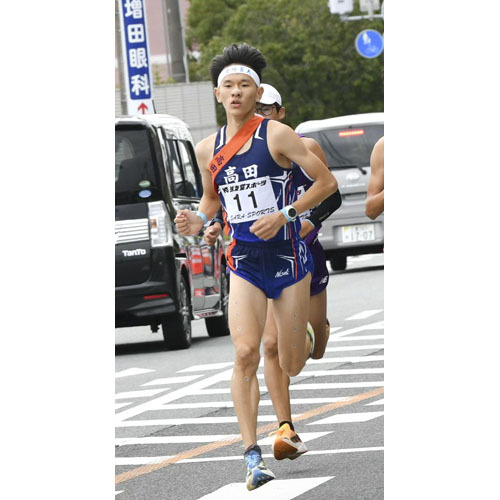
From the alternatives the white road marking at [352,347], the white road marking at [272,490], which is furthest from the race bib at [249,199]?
the white road marking at [352,347]

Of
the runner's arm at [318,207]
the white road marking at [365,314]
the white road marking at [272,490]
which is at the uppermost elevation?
the runner's arm at [318,207]

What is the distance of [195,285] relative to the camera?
49.2ft

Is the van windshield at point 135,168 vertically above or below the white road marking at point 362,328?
above

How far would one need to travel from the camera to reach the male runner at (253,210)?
7.41 meters

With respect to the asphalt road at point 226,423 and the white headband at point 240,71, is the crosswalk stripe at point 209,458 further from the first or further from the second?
the white headband at point 240,71

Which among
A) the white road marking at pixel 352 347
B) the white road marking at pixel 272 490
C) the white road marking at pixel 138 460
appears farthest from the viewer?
the white road marking at pixel 352 347

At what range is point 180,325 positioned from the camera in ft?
47.9

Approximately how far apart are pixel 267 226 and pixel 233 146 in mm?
433

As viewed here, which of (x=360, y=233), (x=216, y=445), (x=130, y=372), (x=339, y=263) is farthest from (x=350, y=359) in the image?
(x=339, y=263)

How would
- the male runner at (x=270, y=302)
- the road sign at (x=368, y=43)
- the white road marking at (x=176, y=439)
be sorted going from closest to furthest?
1. the male runner at (x=270, y=302)
2. the white road marking at (x=176, y=439)
3. the road sign at (x=368, y=43)
